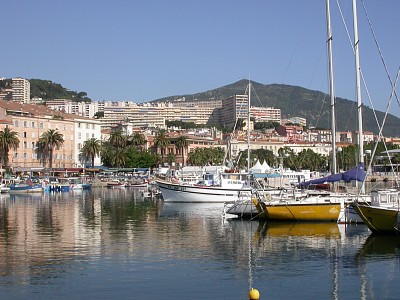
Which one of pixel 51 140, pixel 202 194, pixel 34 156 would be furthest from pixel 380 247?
pixel 34 156

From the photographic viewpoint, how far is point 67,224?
4738 cm

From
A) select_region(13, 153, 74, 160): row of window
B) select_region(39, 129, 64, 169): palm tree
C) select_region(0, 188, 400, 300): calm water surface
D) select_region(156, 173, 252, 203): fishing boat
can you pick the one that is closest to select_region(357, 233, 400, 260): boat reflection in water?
select_region(0, 188, 400, 300): calm water surface

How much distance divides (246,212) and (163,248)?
52.3 ft

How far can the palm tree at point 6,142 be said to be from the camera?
12481 centimetres

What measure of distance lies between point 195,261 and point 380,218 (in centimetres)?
1178

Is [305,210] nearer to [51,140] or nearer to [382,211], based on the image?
[382,211]

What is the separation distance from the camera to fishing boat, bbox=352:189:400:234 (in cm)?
3528

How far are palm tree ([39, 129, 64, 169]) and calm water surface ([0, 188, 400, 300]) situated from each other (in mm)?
89429

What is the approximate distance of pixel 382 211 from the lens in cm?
3553

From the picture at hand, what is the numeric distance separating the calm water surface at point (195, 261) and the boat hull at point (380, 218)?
92cm

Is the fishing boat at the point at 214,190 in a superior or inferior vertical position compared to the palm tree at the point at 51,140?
inferior

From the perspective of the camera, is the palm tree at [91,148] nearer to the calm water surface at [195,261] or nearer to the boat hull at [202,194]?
the boat hull at [202,194]

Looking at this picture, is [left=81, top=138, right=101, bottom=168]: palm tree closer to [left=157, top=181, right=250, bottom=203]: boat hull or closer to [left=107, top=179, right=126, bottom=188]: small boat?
[left=107, top=179, right=126, bottom=188]: small boat

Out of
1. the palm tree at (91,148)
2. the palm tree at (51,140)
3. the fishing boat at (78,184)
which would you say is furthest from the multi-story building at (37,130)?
the fishing boat at (78,184)
